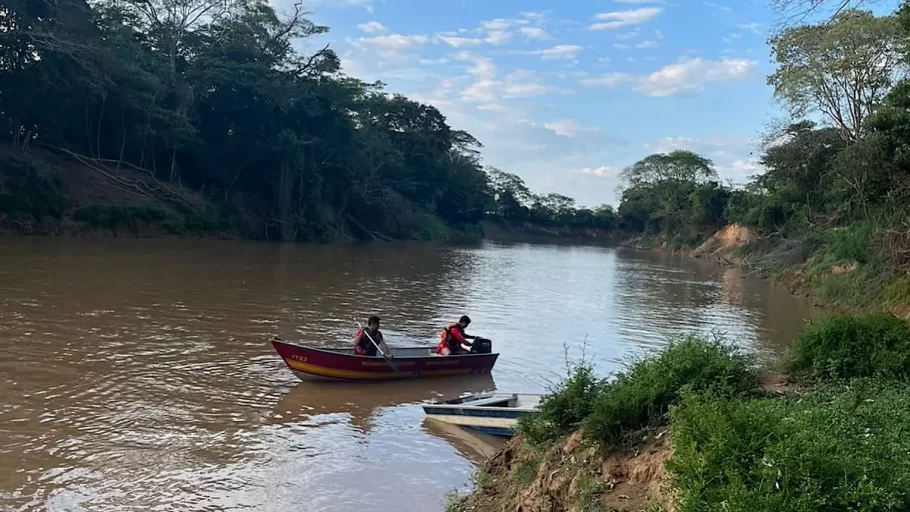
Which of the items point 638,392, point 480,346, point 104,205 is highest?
point 104,205

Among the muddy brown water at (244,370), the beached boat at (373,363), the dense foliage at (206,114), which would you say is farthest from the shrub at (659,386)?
the dense foliage at (206,114)

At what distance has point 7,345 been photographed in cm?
1254

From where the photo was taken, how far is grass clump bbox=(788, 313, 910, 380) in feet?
23.8

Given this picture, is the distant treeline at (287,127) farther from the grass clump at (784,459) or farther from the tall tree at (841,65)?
the grass clump at (784,459)

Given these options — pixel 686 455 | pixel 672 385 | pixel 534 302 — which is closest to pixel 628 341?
pixel 534 302

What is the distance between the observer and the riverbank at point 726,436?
395cm

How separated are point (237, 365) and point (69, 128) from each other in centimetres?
3307

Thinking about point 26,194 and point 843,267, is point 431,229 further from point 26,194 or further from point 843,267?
point 843,267

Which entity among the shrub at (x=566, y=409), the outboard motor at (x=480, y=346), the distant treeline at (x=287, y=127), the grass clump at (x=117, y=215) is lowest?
the outboard motor at (x=480, y=346)

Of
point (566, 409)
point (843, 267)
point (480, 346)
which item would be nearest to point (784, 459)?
point (566, 409)

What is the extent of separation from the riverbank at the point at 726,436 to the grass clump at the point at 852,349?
15 mm

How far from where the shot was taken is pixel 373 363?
12.3m

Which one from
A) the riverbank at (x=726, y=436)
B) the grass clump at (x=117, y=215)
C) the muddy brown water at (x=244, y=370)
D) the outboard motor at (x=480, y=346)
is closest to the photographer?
the riverbank at (x=726, y=436)

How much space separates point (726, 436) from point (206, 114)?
47.7 m
